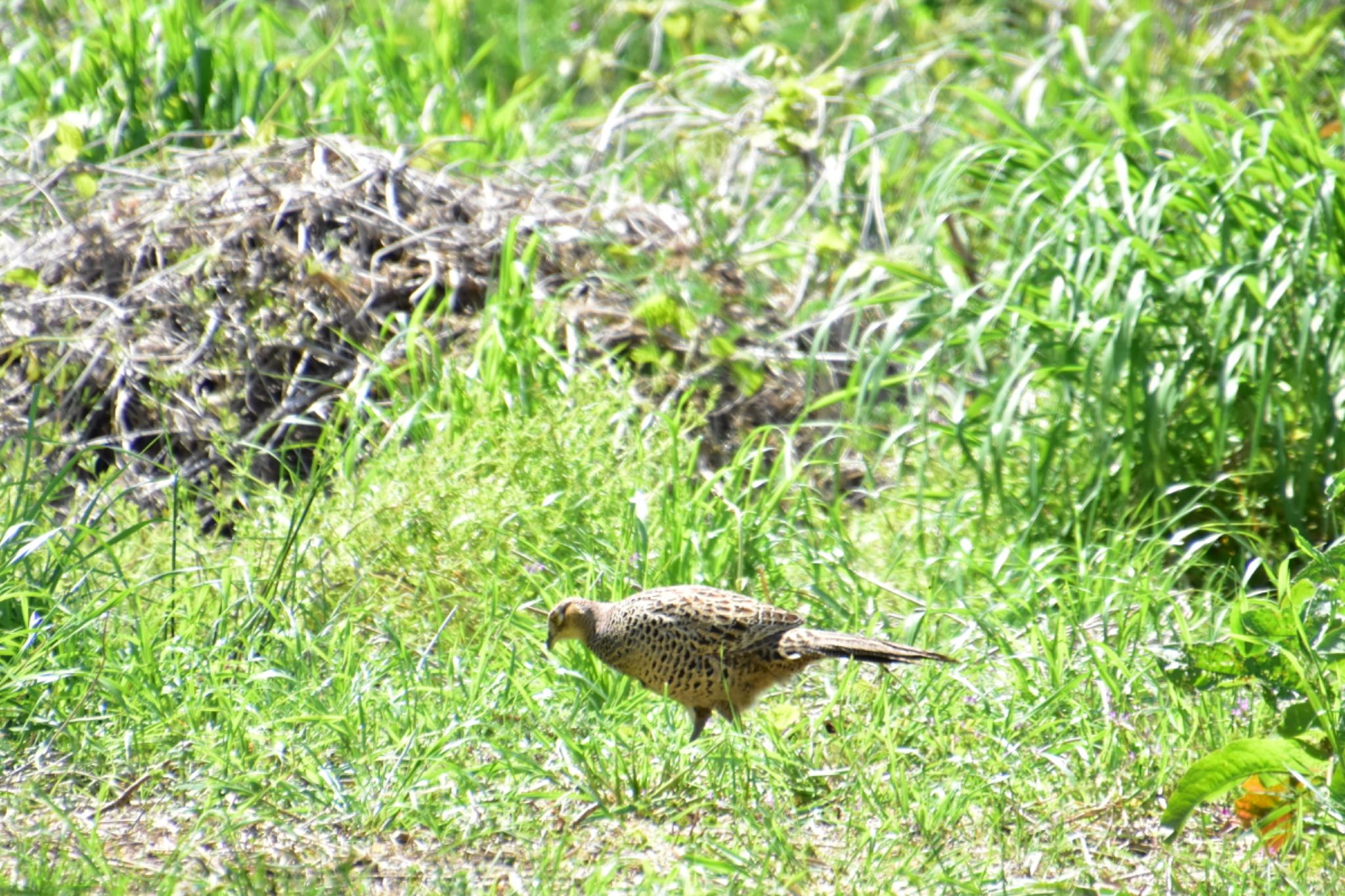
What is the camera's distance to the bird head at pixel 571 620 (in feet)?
13.0

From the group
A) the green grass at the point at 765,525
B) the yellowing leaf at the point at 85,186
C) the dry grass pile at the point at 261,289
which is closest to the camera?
the green grass at the point at 765,525

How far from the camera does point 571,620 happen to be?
3975 mm

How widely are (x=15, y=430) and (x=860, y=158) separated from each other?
397 cm

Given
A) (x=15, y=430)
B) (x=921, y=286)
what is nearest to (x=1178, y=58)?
(x=921, y=286)

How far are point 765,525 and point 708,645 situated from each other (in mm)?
960

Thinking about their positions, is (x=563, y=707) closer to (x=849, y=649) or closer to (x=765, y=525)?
(x=849, y=649)

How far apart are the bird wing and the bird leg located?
0.67 ft

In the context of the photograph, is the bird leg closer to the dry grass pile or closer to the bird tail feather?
the bird tail feather

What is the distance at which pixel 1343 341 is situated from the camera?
4.77m

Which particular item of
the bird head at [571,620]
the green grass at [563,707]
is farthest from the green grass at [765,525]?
the bird head at [571,620]

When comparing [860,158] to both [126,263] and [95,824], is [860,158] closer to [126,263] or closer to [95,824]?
[126,263]

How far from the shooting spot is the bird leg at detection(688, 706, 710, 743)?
3.86m

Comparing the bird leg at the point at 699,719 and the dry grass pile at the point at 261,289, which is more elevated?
the dry grass pile at the point at 261,289

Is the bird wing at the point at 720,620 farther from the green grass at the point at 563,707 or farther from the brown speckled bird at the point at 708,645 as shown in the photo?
the green grass at the point at 563,707
